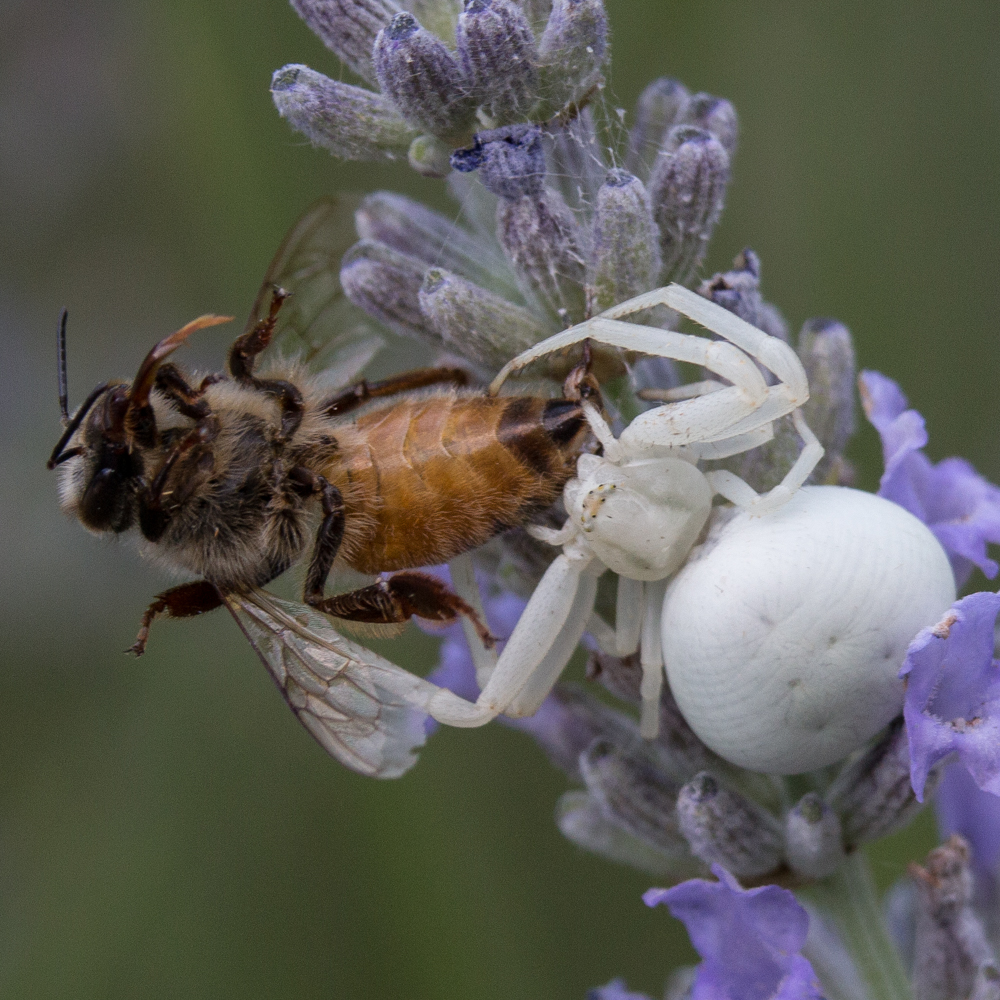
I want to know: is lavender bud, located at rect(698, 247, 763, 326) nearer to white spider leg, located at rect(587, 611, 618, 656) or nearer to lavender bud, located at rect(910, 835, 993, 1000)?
white spider leg, located at rect(587, 611, 618, 656)

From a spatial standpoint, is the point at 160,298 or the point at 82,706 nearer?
the point at 82,706

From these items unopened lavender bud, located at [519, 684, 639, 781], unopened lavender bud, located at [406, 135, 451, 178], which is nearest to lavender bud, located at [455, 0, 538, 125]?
unopened lavender bud, located at [406, 135, 451, 178]

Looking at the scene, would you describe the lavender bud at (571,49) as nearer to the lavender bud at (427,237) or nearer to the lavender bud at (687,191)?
the lavender bud at (687,191)

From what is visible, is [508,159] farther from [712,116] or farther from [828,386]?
[828,386]

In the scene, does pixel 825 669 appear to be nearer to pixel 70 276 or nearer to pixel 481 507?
pixel 481 507

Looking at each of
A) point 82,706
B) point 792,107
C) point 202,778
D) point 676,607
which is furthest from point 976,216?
point 82,706
